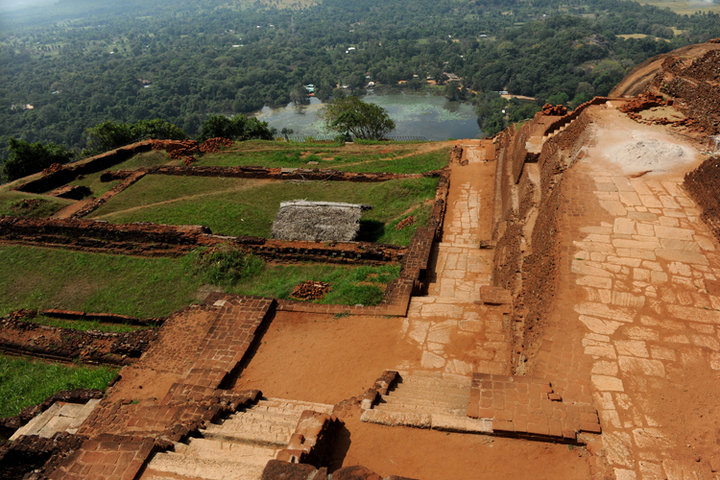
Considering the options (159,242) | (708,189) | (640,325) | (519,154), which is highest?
(708,189)

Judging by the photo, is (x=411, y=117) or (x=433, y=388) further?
(x=411, y=117)

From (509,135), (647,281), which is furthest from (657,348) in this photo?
(509,135)

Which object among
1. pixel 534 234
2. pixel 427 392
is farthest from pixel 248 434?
pixel 534 234

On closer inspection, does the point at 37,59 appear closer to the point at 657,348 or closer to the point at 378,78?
the point at 378,78

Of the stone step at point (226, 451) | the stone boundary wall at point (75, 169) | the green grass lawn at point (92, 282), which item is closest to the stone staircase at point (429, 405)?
the stone step at point (226, 451)

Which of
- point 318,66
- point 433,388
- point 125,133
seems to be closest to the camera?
point 433,388

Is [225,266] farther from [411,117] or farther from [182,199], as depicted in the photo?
[411,117]
